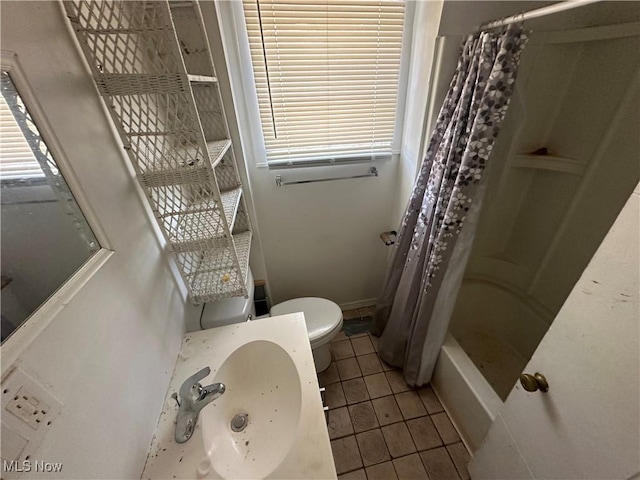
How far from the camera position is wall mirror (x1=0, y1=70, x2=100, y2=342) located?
419 millimetres

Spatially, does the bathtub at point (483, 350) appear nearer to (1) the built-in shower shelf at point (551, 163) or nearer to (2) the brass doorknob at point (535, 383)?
(2) the brass doorknob at point (535, 383)

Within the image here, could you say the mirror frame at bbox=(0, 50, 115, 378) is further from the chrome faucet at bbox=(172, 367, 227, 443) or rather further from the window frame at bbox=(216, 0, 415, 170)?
the window frame at bbox=(216, 0, 415, 170)

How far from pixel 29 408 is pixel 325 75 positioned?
1506 mm

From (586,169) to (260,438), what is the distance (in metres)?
1.77

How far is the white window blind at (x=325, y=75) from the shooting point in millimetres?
1204

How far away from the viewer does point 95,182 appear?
606 mm

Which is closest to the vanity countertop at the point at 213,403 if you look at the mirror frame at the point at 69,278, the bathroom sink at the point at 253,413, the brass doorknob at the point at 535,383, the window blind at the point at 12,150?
the bathroom sink at the point at 253,413

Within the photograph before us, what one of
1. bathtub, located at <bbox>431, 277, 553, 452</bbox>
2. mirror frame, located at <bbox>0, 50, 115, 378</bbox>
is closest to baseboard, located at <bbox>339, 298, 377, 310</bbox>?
bathtub, located at <bbox>431, 277, 553, 452</bbox>

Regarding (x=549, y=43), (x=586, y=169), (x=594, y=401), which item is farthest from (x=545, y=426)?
(x=549, y=43)

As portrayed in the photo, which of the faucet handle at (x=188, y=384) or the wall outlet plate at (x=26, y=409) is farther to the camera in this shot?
the faucet handle at (x=188, y=384)

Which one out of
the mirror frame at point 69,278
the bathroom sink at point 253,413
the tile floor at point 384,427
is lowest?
the tile floor at point 384,427

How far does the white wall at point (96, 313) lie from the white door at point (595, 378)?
3.61 ft

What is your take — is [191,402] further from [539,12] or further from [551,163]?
[551,163]

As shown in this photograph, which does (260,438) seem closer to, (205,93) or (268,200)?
(268,200)
